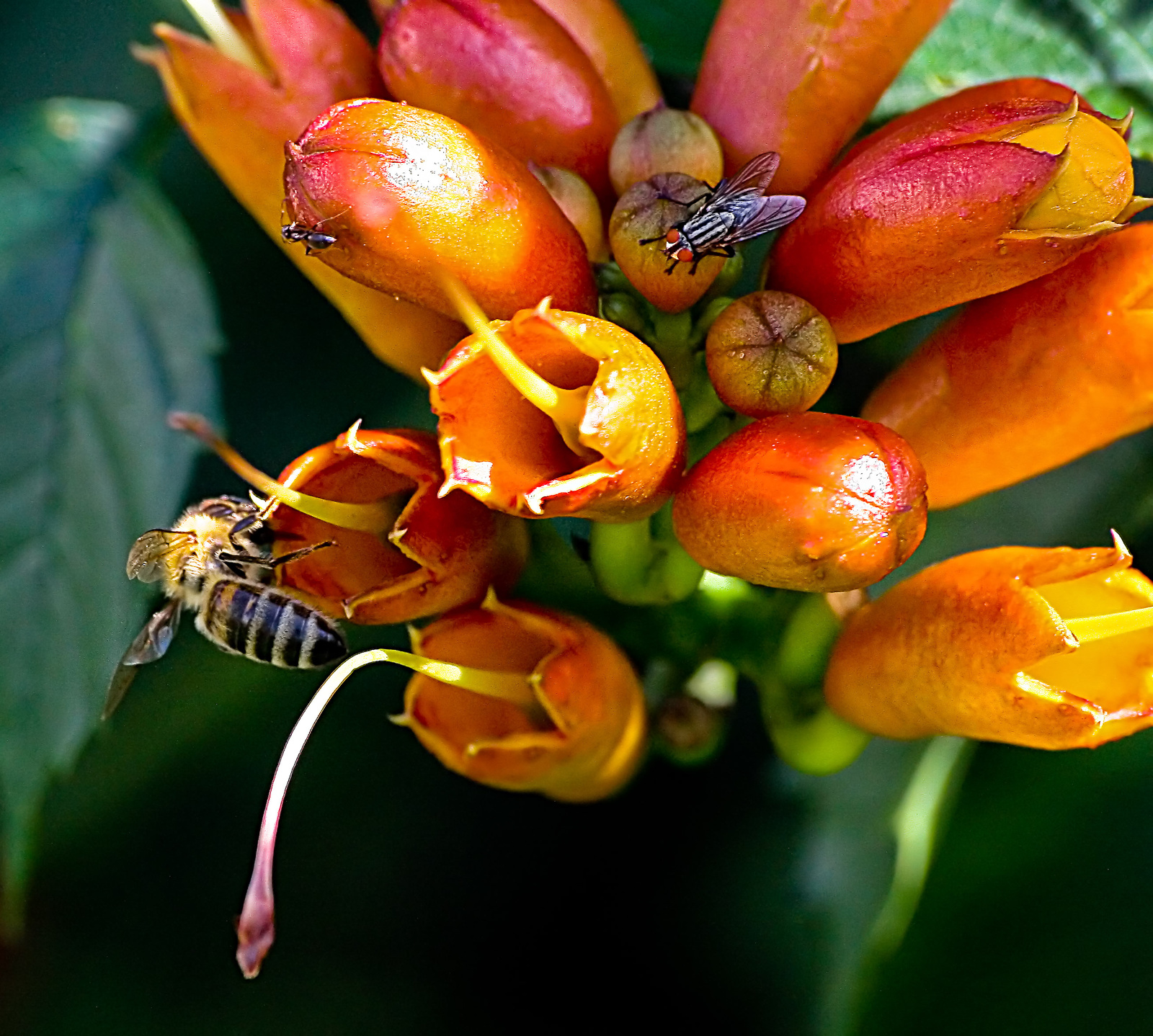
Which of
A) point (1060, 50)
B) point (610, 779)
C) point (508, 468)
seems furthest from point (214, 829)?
point (1060, 50)

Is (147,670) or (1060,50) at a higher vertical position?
(1060,50)

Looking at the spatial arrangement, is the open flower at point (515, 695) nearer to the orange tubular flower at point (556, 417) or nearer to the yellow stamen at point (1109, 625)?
the orange tubular flower at point (556, 417)

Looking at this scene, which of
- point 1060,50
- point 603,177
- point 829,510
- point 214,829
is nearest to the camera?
point 829,510

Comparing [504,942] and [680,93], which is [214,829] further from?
[680,93]

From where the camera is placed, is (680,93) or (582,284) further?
(680,93)

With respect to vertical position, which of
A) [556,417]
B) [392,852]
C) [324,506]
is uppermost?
[556,417]

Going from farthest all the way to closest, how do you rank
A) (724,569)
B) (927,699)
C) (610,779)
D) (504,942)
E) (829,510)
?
(504,942) < (610,779) < (927,699) < (724,569) < (829,510)

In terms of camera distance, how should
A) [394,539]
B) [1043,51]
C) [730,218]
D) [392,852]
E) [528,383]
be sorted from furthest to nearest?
[392,852] < [1043,51] < [394,539] < [730,218] < [528,383]

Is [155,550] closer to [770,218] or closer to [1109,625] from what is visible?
[770,218]

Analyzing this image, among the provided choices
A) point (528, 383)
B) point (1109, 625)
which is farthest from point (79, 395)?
point (1109, 625)
